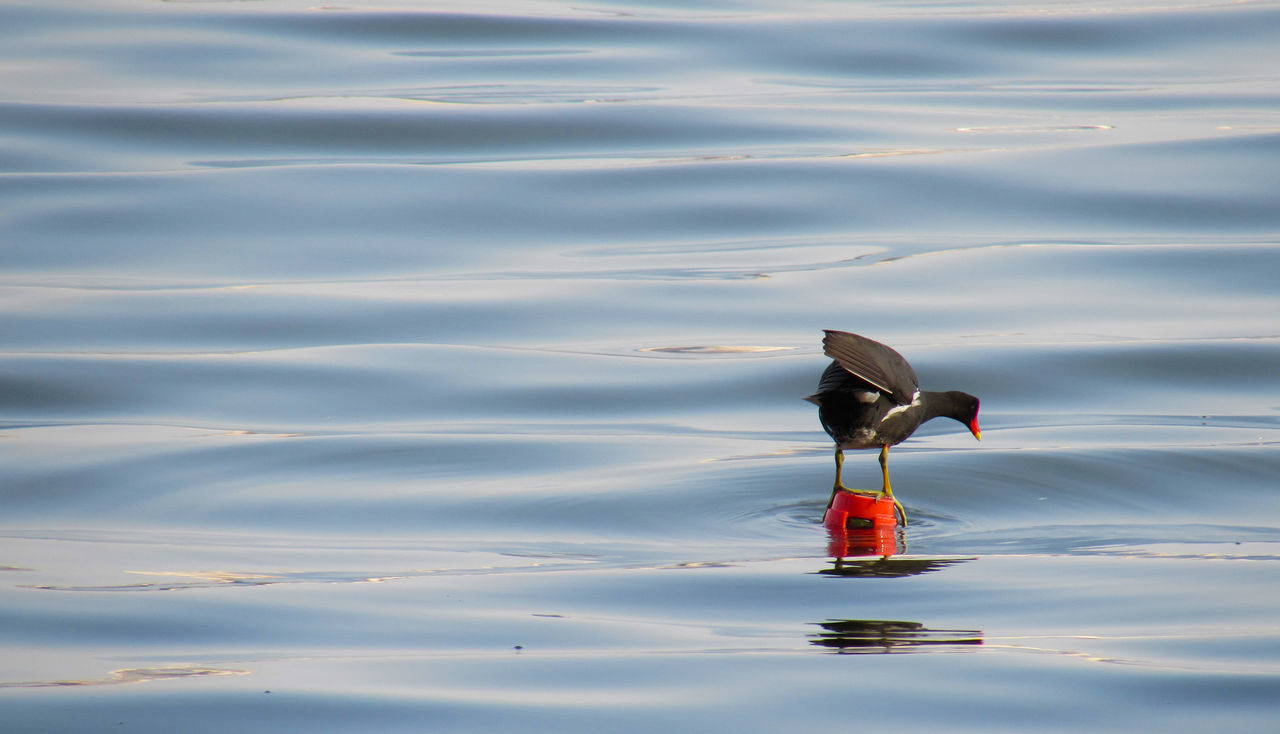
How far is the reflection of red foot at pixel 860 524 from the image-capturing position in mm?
5188

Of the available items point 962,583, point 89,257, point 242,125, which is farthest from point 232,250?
point 962,583

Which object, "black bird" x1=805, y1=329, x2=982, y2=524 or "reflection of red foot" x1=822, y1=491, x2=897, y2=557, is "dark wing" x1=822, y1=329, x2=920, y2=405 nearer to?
"black bird" x1=805, y1=329, x2=982, y2=524

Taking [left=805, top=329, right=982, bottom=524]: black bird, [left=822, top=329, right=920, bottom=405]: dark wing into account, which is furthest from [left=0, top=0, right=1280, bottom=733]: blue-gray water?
[left=822, top=329, right=920, bottom=405]: dark wing

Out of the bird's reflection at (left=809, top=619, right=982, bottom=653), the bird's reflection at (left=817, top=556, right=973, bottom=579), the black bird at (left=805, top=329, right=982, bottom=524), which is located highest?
the black bird at (left=805, top=329, right=982, bottom=524)

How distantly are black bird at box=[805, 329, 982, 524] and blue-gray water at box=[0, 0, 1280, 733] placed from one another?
1.24 ft

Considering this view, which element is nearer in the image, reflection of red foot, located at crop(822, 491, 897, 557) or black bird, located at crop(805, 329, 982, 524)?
black bird, located at crop(805, 329, 982, 524)

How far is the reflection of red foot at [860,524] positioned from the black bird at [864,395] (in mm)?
132

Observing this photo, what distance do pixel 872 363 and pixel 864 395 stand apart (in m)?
0.15

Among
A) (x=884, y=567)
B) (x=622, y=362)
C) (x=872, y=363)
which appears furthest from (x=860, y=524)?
(x=622, y=362)

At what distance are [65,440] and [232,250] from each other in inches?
136

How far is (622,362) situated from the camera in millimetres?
7902

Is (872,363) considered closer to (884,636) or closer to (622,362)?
(884,636)

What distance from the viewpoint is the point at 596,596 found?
465cm

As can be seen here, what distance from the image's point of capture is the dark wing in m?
4.96
